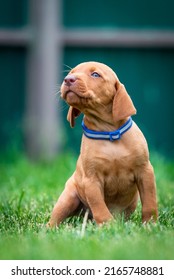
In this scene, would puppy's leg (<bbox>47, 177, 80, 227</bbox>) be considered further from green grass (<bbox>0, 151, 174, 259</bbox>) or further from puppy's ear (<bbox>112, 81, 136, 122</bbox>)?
puppy's ear (<bbox>112, 81, 136, 122</bbox>)

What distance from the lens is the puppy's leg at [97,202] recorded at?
4.21 m

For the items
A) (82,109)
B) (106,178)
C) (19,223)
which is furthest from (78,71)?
(19,223)

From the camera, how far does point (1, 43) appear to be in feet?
27.1

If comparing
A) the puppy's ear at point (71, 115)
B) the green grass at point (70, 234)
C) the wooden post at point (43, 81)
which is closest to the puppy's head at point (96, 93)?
the puppy's ear at point (71, 115)

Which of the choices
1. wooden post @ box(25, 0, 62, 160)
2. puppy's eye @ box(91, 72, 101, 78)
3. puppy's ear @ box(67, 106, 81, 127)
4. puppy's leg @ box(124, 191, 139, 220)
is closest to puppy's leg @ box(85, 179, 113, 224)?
puppy's leg @ box(124, 191, 139, 220)

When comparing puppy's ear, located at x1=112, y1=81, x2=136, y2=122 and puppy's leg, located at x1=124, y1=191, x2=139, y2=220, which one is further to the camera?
puppy's leg, located at x1=124, y1=191, x2=139, y2=220

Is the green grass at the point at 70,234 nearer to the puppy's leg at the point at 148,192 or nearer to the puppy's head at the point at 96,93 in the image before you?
the puppy's leg at the point at 148,192

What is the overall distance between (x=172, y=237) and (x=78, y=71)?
116cm

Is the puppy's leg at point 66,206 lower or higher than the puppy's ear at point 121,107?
lower

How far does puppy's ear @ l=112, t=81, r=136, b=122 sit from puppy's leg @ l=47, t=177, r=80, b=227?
1.92 ft

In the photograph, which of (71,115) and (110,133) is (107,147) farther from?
(71,115)

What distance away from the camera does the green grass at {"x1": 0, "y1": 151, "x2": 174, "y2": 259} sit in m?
3.50
